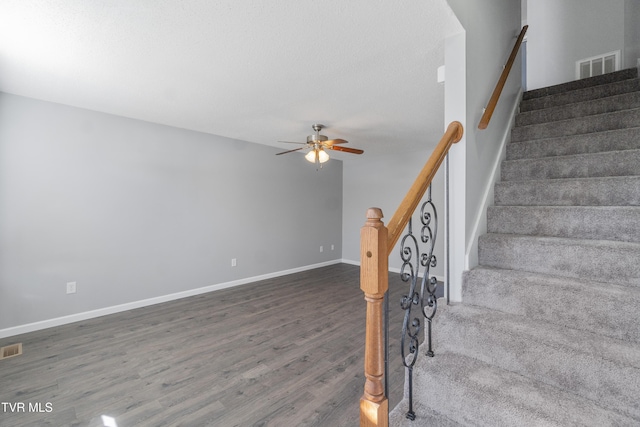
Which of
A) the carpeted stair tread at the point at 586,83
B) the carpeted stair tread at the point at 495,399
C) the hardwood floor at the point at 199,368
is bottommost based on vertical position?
the hardwood floor at the point at 199,368

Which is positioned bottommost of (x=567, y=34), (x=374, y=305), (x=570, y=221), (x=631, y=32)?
(x=374, y=305)

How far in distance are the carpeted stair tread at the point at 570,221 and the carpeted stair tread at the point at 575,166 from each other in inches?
16.8

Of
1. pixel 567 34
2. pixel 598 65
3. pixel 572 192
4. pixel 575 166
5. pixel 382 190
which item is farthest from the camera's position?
pixel 382 190

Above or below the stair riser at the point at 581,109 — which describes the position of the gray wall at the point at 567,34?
above

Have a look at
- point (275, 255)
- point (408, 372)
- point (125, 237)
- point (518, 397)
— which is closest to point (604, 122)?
point (518, 397)

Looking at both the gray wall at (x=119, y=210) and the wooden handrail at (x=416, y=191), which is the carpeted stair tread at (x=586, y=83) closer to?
the wooden handrail at (x=416, y=191)

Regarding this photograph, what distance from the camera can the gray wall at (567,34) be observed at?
376cm

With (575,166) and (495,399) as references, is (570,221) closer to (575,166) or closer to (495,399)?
(575,166)

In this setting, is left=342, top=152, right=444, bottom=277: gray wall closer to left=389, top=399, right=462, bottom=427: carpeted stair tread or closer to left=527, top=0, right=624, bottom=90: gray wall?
left=527, top=0, right=624, bottom=90: gray wall

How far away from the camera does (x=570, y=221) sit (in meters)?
1.72

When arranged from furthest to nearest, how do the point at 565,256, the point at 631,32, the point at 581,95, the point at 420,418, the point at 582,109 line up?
the point at 631,32, the point at 581,95, the point at 582,109, the point at 565,256, the point at 420,418

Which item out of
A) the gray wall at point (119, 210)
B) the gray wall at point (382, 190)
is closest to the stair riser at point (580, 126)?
the gray wall at point (382, 190)

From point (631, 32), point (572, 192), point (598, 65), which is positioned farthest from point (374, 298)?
point (631, 32)

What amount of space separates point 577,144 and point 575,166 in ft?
0.92
